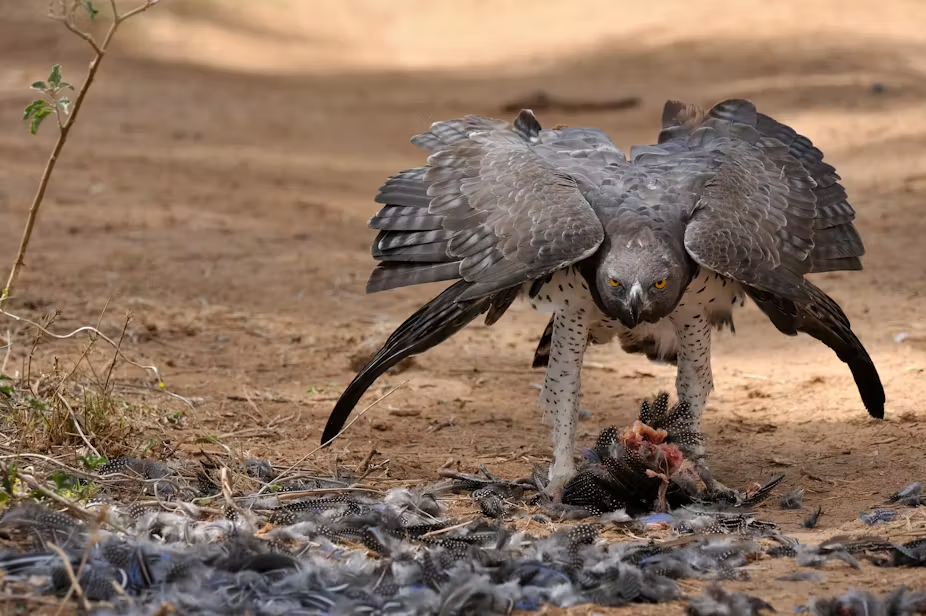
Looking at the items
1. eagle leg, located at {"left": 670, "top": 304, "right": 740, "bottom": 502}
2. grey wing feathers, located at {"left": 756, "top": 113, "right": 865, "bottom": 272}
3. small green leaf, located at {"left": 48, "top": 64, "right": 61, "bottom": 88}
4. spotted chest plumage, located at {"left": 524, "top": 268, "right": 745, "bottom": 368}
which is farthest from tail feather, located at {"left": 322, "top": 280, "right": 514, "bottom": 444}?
small green leaf, located at {"left": 48, "top": 64, "right": 61, "bottom": 88}

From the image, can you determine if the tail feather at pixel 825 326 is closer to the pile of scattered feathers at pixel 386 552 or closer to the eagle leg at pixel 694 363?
the eagle leg at pixel 694 363

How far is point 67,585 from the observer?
3.05m

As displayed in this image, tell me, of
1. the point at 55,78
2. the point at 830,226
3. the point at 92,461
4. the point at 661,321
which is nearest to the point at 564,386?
the point at 661,321

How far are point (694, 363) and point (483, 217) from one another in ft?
3.61

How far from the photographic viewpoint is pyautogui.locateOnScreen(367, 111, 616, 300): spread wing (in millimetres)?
4035

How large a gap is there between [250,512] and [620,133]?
9868 mm

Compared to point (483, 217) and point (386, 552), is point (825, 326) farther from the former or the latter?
point (386, 552)

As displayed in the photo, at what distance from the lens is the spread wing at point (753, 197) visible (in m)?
4.07

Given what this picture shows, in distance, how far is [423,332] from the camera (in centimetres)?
413

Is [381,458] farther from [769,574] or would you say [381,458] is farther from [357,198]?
[357,198]

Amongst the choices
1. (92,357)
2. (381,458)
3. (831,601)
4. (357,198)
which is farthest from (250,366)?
(357,198)

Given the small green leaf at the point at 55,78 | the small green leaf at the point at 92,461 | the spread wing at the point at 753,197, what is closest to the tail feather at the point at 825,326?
the spread wing at the point at 753,197

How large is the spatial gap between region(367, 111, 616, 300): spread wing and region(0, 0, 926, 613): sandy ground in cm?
96

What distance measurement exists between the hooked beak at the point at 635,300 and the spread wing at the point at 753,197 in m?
0.26
